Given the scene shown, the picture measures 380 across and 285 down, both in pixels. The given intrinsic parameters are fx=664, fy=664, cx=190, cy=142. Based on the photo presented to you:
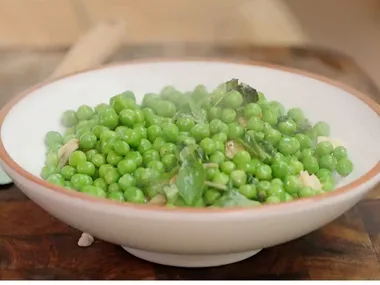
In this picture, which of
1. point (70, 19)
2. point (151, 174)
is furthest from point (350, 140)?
point (70, 19)

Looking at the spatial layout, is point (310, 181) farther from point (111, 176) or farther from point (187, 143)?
point (111, 176)

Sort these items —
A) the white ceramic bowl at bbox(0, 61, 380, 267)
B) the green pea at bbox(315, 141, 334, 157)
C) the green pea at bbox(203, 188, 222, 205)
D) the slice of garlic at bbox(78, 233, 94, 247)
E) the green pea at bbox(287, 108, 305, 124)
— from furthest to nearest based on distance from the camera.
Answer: the green pea at bbox(287, 108, 305, 124) → the green pea at bbox(315, 141, 334, 157) → the slice of garlic at bbox(78, 233, 94, 247) → the green pea at bbox(203, 188, 222, 205) → the white ceramic bowl at bbox(0, 61, 380, 267)

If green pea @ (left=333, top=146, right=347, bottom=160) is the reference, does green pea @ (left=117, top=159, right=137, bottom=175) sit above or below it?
below

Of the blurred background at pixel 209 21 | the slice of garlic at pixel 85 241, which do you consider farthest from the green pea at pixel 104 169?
the blurred background at pixel 209 21

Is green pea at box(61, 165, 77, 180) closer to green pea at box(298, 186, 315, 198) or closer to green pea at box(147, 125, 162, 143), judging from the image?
green pea at box(147, 125, 162, 143)

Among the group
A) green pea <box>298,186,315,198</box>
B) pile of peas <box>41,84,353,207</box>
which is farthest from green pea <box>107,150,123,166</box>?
green pea <box>298,186,315,198</box>

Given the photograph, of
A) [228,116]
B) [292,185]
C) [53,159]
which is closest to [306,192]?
[292,185]
